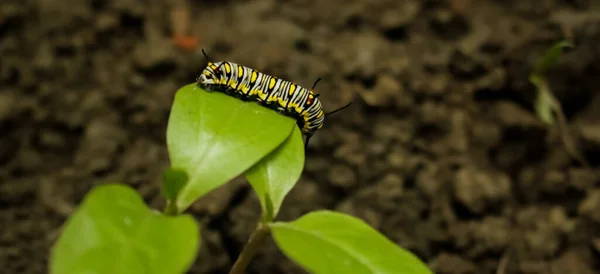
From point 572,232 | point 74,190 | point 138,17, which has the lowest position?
point 572,232

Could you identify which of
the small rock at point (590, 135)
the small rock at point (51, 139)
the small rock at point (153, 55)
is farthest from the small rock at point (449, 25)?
the small rock at point (51, 139)

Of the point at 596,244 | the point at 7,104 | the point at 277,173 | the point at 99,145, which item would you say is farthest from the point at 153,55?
the point at 596,244

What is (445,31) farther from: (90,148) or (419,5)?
(90,148)

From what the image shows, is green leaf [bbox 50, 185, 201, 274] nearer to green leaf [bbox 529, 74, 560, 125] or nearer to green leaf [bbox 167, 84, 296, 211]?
green leaf [bbox 167, 84, 296, 211]

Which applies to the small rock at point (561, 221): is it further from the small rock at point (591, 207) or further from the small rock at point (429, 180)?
the small rock at point (429, 180)

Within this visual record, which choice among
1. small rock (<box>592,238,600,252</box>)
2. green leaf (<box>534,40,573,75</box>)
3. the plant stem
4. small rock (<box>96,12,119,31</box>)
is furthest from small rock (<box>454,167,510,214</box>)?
small rock (<box>96,12,119,31</box>)

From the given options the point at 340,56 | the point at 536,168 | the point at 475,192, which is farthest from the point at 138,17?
the point at 536,168

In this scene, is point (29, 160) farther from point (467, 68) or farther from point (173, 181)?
point (467, 68)
